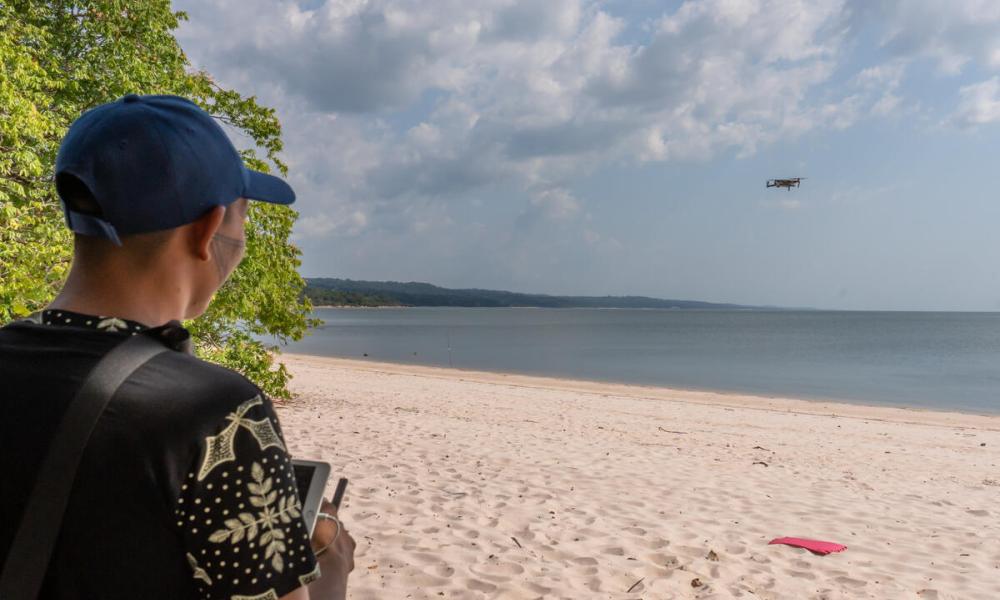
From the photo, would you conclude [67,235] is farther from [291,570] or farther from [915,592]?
[915,592]

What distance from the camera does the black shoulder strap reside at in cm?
101

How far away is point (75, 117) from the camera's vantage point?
10.6 meters

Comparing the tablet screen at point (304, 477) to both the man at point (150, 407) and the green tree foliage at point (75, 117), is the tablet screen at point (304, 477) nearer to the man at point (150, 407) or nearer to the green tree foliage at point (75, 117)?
the man at point (150, 407)

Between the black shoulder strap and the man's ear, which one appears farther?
the man's ear

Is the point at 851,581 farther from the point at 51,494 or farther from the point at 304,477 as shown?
the point at 51,494

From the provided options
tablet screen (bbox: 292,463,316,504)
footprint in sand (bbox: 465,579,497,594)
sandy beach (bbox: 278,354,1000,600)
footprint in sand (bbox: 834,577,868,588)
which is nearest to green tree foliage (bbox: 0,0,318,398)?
sandy beach (bbox: 278,354,1000,600)

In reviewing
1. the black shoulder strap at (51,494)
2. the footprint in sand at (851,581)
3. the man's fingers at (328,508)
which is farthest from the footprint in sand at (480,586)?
the black shoulder strap at (51,494)

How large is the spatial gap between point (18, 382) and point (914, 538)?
7938 mm

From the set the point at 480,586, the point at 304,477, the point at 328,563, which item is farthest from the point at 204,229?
the point at 480,586

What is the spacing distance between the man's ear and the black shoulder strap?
0.94ft

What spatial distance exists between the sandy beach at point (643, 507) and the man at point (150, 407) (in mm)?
4161

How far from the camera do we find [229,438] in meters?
1.07

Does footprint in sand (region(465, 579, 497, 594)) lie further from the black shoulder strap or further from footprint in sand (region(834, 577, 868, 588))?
the black shoulder strap

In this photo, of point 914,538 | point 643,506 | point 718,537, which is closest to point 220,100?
point 643,506
